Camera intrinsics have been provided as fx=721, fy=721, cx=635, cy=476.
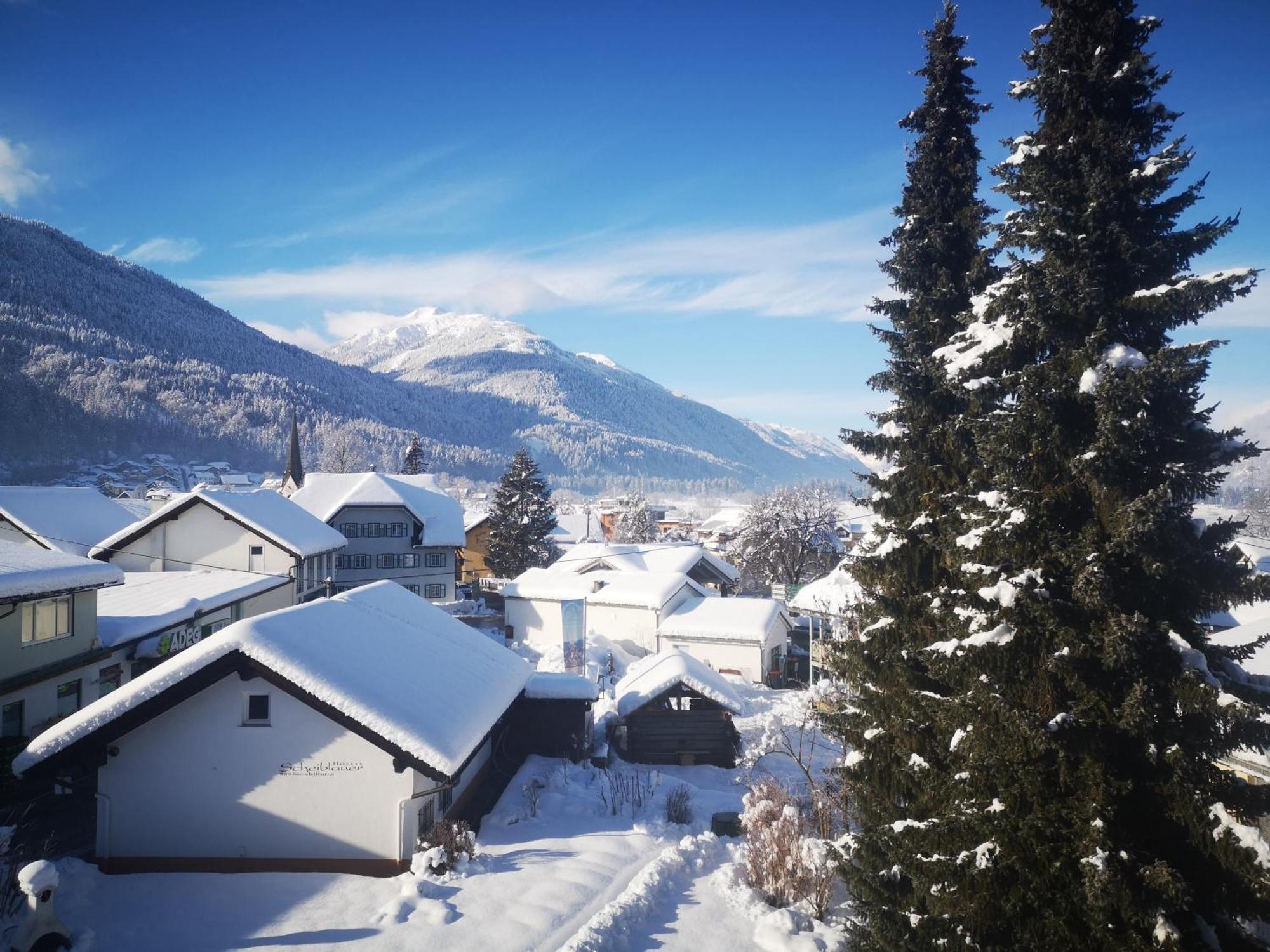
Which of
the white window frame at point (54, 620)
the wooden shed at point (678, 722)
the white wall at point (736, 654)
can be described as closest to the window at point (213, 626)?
the white window frame at point (54, 620)

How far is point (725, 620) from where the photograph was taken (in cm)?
3997

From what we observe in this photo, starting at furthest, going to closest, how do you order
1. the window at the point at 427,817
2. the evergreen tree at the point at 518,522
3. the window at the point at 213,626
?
the evergreen tree at the point at 518,522, the window at the point at 213,626, the window at the point at 427,817

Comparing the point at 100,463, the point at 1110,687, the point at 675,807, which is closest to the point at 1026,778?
the point at 1110,687

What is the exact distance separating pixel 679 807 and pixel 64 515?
1341 inches

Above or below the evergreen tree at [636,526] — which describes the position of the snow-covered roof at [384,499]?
above

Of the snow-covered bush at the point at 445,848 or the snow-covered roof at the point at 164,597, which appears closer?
the snow-covered bush at the point at 445,848

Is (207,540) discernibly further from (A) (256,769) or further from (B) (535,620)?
(A) (256,769)

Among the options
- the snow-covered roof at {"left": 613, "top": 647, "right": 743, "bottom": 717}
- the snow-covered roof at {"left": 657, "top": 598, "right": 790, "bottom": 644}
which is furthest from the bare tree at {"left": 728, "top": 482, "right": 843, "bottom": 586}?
the snow-covered roof at {"left": 613, "top": 647, "right": 743, "bottom": 717}

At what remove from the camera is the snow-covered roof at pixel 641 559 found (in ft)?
159

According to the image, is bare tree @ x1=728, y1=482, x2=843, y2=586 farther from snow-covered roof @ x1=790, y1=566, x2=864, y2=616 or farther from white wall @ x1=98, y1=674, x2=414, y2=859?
white wall @ x1=98, y1=674, x2=414, y2=859

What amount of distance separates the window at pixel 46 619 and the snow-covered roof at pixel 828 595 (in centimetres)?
2959

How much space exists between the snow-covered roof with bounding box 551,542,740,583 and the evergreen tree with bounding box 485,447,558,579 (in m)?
7.68

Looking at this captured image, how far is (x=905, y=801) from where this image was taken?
11.5 meters

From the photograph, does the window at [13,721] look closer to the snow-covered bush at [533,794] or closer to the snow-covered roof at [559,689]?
the snow-covered bush at [533,794]
